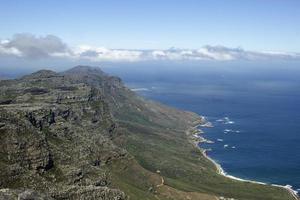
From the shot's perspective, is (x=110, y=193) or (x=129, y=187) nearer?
(x=110, y=193)

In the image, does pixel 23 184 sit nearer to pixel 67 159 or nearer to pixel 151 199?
pixel 67 159

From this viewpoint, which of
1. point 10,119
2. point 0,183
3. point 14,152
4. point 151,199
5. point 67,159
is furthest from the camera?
point 151,199

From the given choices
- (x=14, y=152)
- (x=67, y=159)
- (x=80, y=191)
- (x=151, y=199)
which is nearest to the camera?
(x=80, y=191)

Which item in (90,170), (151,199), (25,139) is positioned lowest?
(151,199)

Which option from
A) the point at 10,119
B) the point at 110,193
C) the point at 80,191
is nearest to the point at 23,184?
the point at 80,191

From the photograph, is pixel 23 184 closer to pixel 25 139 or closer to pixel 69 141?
pixel 25 139

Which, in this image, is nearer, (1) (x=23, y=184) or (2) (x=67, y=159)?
(1) (x=23, y=184)

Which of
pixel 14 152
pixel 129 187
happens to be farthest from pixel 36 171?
pixel 129 187

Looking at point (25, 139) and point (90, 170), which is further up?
point (25, 139)

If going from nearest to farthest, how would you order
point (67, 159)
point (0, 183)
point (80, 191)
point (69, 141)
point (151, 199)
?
point (0, 183), point (80, 191), point (67, 159), point (151, 199), point (69, 141)
